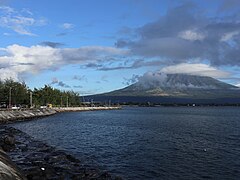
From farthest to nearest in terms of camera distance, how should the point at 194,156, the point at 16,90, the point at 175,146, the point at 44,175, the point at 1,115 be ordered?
the point at 16,90
the point at 1,115
the point at 175,146
the point at 194,156
the point at 44,175

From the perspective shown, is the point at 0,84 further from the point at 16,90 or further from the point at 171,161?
the point at 171,161

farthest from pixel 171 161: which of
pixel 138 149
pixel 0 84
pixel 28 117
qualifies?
pixel 0 84

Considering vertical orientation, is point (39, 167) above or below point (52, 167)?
above

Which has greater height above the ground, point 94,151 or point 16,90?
point 16,90

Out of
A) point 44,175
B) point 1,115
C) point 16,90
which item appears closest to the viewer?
point 44,175

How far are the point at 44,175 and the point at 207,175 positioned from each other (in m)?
12.2

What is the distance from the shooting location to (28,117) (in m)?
103

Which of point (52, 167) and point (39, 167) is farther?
point (52, 167)

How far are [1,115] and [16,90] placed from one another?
54.3 m

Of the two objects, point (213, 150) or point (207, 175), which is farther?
point (213, 150)

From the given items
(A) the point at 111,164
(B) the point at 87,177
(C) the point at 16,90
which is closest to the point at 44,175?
(B) the point at 87,177

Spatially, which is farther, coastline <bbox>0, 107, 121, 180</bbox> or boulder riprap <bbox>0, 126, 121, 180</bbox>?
boulder riprap <bbox>0, 126, 121, 180</bbox>

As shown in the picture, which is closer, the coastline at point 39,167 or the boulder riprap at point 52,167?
the coastline at point 39,167

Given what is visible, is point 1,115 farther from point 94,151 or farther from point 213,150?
point 213,150
